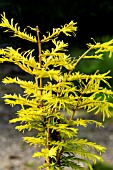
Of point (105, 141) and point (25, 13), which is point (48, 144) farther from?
point (25, 13)

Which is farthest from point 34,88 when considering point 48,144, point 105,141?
point 105,141

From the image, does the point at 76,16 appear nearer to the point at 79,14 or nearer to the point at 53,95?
the point at 79,14

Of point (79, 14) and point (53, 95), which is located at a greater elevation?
point (79, 14)

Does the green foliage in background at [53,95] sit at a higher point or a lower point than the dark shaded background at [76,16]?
lower

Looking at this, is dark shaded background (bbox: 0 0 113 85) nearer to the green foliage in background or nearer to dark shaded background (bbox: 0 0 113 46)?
dark shaded background (bbox: 0 0 113 46)

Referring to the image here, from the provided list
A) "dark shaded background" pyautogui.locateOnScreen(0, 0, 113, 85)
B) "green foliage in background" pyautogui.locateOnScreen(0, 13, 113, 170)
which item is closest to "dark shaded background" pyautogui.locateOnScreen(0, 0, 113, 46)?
"dark shaded background" pyautogui.locateOnScreen(0, 0, 113, 85)

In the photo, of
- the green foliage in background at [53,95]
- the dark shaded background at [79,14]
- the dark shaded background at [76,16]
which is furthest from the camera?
the dark shaded background at [79,14]

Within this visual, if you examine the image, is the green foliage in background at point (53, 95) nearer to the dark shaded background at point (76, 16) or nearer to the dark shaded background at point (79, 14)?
the dark shaded background at point (76, 16)

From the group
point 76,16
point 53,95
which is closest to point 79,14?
point 76,16

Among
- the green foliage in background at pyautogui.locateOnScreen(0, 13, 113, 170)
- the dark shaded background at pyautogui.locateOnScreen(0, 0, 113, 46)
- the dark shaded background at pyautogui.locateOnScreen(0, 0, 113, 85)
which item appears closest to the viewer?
the green foliage in background at pyautogui.locateOnScreen(0, 13, 113, 170)

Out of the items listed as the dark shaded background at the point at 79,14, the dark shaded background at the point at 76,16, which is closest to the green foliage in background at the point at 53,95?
the dark shaded background at the point at 76,16

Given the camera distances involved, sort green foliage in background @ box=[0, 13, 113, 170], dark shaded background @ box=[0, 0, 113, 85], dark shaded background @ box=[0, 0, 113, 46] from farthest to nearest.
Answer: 1. dark shaded background @ box=[0, 0, 113, 46]
2. dark shaded background @ box=[0, 0, 113, 85]
3. green foliage in background @ box=[0, 13, 113, 170]

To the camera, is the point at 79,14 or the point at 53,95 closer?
the point at 53,95

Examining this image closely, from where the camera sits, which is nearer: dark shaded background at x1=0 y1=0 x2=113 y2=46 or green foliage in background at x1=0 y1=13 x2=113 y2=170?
green foliage in background at x1=0 y1=13 x2=113 y2=170
